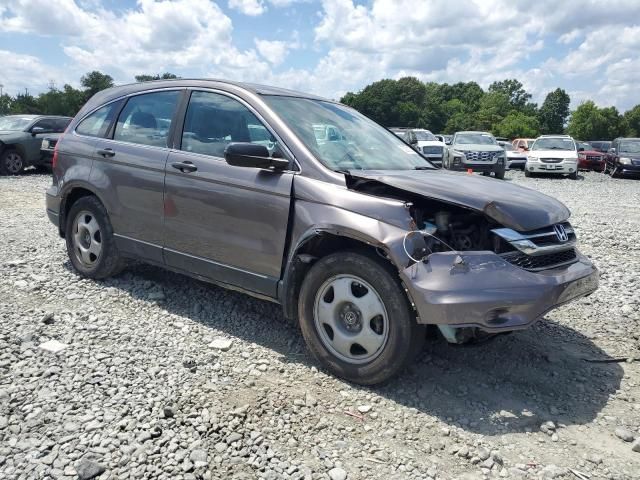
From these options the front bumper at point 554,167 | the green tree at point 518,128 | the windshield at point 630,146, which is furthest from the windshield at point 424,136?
the green tree at point 518,128

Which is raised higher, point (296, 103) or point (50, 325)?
point (296, 103)

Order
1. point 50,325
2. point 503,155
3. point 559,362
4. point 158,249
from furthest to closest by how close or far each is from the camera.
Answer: point 503,155 < point 158,249 < point 50,325 < point 559,362

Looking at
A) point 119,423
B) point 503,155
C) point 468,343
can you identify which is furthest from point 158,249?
point 503,155

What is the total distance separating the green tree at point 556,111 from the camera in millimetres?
100369

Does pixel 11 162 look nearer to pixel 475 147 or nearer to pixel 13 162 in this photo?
pixel 13 162

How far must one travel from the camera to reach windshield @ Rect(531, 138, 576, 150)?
71.4 ft

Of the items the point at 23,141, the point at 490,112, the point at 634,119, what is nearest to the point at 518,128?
the point at 490,112

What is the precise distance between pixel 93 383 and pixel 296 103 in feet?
8.26

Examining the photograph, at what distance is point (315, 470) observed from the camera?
8.70 ft

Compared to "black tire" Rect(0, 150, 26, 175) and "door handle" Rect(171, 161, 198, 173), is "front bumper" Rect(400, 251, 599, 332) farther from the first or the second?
"black tire" Rect(0, 150, 26, 175)

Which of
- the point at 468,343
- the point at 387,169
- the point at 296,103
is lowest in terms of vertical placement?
the point at 468,343

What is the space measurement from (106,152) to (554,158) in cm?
1982

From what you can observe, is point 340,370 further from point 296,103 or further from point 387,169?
point 296,103

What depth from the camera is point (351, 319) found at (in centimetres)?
344
